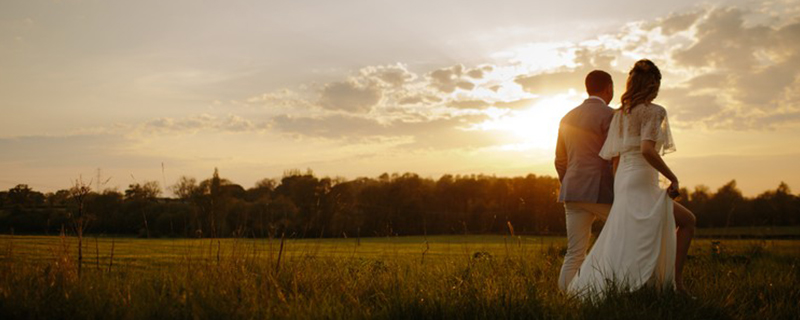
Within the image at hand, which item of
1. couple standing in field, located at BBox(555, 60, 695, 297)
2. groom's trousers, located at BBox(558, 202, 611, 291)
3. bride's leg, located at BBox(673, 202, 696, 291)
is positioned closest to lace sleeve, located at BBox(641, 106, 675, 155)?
couple standing in field, located at BBox(555, 60, 695, 297)

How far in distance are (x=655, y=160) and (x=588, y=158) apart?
976 mm

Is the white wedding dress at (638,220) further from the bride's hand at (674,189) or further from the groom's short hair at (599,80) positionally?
the groom's short hair at (599,80)

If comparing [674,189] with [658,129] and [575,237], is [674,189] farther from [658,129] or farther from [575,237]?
[575,237]

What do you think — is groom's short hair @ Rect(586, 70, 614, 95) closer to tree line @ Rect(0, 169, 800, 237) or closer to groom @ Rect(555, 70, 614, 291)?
groom @ Rect(555, 70, 614, 291)

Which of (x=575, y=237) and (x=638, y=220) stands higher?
(x=638, y=220)

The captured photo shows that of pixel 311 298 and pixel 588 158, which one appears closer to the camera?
pixel 311 298

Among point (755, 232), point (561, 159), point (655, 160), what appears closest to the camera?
point (655, 160)

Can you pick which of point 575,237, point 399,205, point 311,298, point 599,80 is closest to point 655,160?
point 599,80

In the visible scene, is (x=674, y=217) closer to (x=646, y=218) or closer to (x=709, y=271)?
(x=646, y=218)

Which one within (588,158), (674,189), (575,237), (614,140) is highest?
(614,140)

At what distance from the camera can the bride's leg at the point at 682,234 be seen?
20.2ft

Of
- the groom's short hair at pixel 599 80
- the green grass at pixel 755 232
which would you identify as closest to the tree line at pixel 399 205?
the green grass at pixel 755 232

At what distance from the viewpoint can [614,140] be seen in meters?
6.40

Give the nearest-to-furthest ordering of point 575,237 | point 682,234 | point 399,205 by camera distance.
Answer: point 682,234
point 575,237
point 399,205
